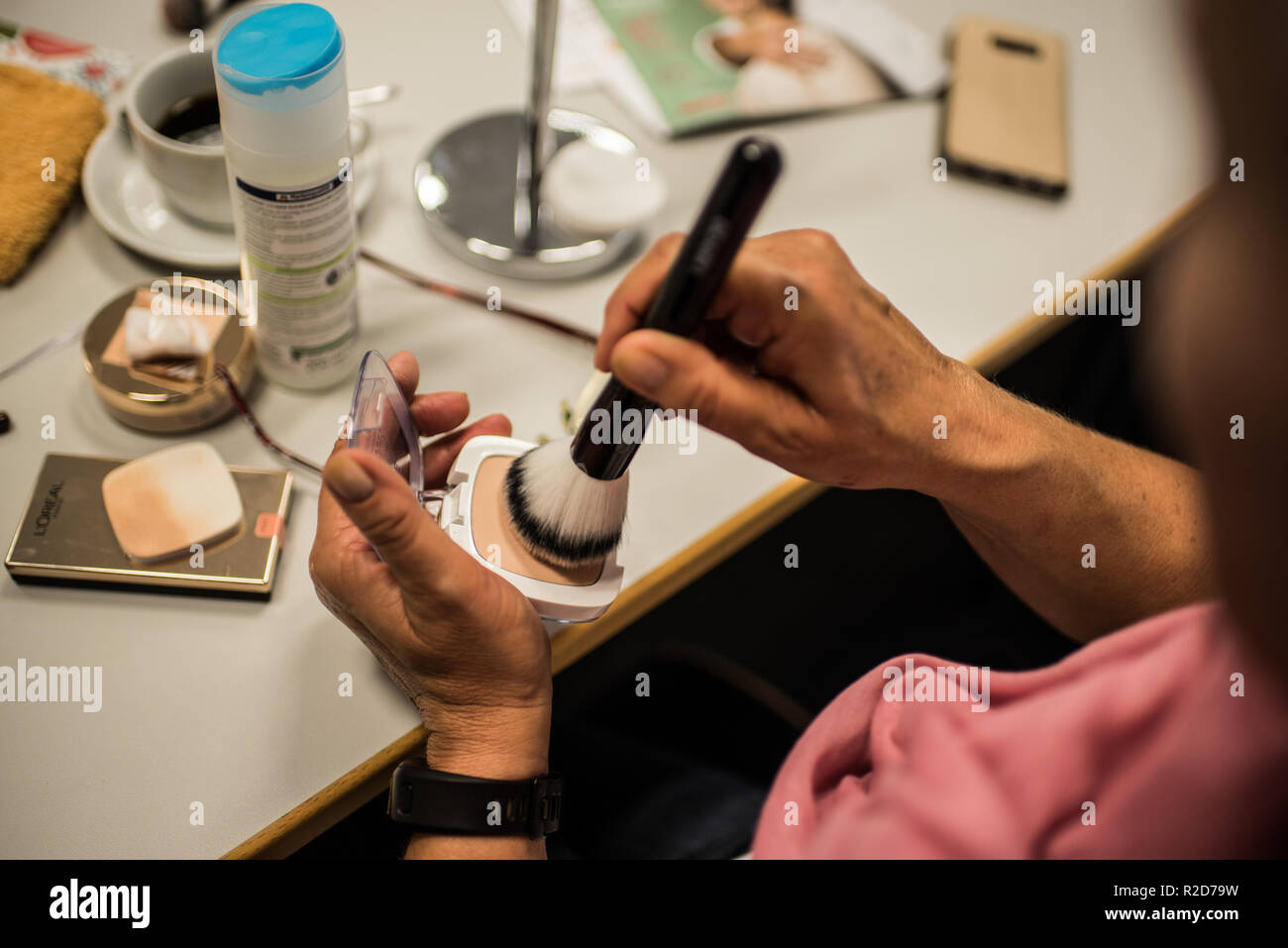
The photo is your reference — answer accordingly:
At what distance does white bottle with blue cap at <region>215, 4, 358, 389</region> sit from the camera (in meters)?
0.49

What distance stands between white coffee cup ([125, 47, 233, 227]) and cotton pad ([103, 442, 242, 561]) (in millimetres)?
183

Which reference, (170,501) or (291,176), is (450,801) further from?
(291,176)

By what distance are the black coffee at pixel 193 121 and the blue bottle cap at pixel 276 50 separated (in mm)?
178

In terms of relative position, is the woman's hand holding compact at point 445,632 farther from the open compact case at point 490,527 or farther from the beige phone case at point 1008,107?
the beige phone case at point 1008,107

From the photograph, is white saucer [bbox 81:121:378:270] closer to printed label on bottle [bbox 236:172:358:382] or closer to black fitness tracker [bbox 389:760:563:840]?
printed label on bottle [bbox 236:172:358:382]

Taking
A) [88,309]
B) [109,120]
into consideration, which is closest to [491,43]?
[109,120]

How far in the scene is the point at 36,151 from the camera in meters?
0.68

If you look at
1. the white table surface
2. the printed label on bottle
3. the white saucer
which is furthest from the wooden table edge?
the white saucer

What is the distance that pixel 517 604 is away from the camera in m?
0.50

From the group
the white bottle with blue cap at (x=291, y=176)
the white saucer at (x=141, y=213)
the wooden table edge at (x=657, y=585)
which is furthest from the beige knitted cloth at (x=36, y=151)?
the wooden table edge at (x=657, y=585)

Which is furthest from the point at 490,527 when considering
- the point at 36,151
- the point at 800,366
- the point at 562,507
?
the point at 36,151

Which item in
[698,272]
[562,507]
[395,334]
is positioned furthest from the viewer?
[395,334]

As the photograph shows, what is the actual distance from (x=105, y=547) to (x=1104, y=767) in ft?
1.72
